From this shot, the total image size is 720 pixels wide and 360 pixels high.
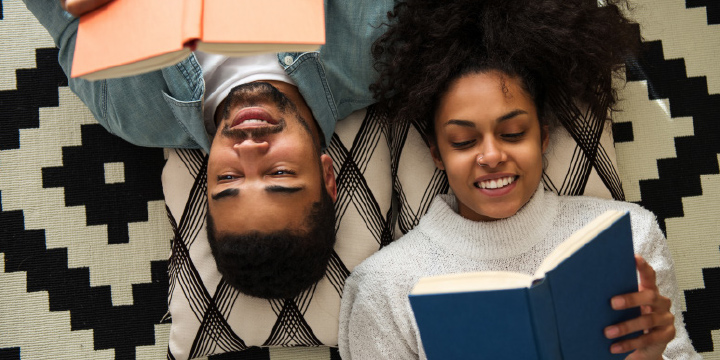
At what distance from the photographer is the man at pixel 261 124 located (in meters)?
1.16

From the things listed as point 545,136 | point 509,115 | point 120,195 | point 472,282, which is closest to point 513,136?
point 509,115

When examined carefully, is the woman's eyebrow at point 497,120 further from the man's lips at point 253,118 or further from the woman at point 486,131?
the man's lips at point 253,118

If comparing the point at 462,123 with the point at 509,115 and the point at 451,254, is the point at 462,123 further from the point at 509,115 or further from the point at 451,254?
the point at 451,254

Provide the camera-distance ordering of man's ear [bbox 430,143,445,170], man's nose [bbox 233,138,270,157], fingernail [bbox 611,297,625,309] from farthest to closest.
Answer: man's ear [bbox 430,143,445,170] < man's nose [bbox 233,138,270,157] < fingernail [bbox 611,297,625,309]

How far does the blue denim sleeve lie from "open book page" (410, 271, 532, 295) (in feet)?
2.10

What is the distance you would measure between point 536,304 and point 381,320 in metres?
0.53

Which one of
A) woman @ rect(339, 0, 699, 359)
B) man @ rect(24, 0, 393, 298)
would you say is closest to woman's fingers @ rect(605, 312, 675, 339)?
woman @ rect(339, 0, 699, 359)

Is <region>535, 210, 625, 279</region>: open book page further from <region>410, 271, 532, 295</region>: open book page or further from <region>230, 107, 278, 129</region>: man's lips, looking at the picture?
<region>230, 107, 278, 129</region>: man's lips

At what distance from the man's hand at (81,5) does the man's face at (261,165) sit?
314 mm

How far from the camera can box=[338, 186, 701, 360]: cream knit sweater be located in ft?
4.32

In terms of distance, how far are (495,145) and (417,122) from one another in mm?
270

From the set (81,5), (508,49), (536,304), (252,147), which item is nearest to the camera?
(536,304)

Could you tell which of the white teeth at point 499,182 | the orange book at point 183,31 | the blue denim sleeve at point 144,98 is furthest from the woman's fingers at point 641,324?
the blue denim sleeve at point 144,98

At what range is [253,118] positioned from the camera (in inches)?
46.6
